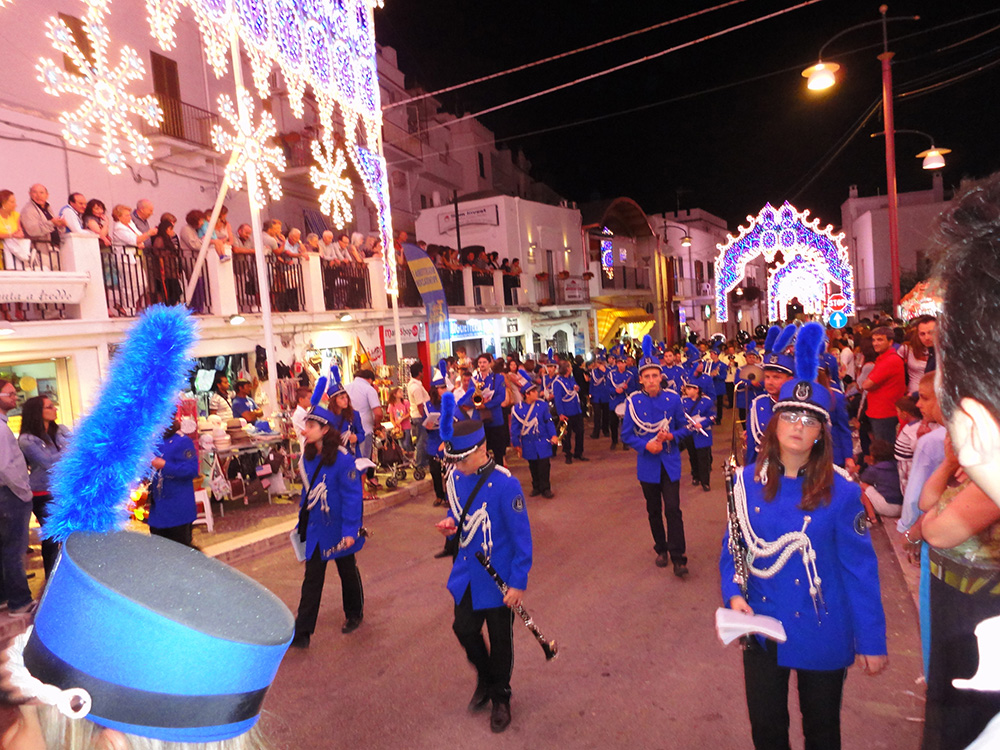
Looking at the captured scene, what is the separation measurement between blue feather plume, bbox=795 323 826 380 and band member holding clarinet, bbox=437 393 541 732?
2.27 meters

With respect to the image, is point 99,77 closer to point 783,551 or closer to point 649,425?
point 649,425

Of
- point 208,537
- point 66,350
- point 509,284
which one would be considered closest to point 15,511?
point 208,537

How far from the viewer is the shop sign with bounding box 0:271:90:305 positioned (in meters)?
8.48

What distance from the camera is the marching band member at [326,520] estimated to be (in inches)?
216

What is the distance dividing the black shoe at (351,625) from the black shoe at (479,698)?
178 cm

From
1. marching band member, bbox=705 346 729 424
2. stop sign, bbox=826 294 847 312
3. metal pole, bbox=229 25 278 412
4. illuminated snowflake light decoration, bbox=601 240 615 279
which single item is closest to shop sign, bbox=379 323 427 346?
metal pole, bbox=229 25 278 412

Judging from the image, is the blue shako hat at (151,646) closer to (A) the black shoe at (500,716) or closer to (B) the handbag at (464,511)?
(B) the handbag at (464,511)

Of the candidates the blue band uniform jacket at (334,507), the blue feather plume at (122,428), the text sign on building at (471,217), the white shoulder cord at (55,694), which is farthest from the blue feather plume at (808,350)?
the text sign on building at (471,217)

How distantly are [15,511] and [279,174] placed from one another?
1281 centimetres

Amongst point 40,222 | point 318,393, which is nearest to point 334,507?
point 318,393

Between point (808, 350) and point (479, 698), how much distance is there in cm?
341

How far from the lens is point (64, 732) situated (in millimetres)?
1067

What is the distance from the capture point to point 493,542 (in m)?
4.27

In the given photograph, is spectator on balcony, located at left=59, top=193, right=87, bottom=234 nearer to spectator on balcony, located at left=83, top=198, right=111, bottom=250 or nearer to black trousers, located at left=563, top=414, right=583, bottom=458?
spectator on balcony, located at left=83, top=198, right=111, bottom=250
